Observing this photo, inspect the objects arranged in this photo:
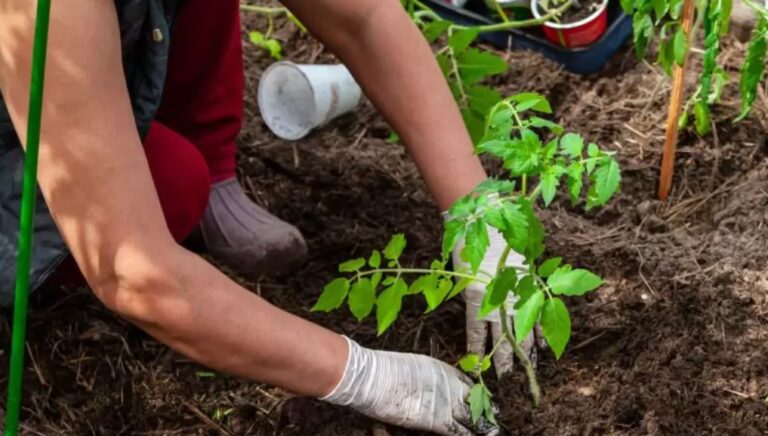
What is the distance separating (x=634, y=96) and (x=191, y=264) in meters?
1.40

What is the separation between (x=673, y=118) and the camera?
220cm

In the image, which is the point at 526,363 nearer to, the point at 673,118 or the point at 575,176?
the point at 575,176

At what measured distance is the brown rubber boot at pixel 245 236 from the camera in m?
2.27

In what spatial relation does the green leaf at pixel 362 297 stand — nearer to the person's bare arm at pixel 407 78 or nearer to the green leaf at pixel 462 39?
the person's bare arm at pixel 407 78

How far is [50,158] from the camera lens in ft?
4.92

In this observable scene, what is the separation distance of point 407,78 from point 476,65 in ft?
1.10

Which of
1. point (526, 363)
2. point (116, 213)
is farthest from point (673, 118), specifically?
point (116, 213)

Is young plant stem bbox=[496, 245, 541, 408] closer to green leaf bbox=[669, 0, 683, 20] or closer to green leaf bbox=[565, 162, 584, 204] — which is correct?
green leaf bbox=[565, 162, 584, 204]

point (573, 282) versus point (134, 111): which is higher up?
point (134, 111)

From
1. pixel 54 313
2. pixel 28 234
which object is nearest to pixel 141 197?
pixel 28 234

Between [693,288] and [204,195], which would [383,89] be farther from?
[693,288]

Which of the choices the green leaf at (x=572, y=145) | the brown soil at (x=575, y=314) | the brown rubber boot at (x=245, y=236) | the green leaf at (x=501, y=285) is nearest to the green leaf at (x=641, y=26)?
the brown soil at (x=575, y=314)

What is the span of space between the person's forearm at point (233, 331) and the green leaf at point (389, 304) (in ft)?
0.36

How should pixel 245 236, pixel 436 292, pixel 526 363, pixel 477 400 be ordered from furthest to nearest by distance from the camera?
pixel 245 236 < pixel 526 363 < pixel 477 400 < pixel 436 292
